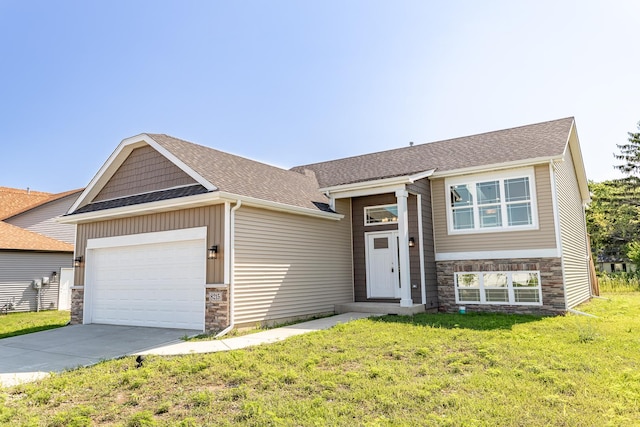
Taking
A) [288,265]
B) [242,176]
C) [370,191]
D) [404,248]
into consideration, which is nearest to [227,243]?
[288,265]

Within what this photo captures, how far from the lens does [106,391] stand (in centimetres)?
545

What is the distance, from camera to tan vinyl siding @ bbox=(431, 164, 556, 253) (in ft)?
35.8

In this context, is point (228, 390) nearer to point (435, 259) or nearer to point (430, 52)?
point (435, 259)

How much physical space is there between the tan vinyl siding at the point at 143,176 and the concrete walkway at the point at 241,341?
13.2ft

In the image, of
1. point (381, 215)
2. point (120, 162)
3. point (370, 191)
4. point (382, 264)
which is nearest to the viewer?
point (370, 191)

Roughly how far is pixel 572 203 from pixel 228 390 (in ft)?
44.0

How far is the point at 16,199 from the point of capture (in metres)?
23.9

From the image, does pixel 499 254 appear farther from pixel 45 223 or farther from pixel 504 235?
pixel 45 223

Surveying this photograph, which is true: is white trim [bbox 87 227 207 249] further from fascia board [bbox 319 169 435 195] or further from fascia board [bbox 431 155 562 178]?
fascia board [bbox 431 155 562 178]

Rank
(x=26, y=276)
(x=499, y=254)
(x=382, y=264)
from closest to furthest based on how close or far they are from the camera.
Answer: (x=499, y=254) → (x=382, y=264) → (x=26, y=276)

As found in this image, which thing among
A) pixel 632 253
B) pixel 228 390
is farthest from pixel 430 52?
pixel 632 253

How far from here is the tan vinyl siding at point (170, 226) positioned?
9.36 metres

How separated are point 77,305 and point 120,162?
14.1 ft

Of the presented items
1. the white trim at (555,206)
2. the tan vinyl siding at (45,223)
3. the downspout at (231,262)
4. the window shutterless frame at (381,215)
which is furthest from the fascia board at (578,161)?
the tan vinyl siding at (45,223)
